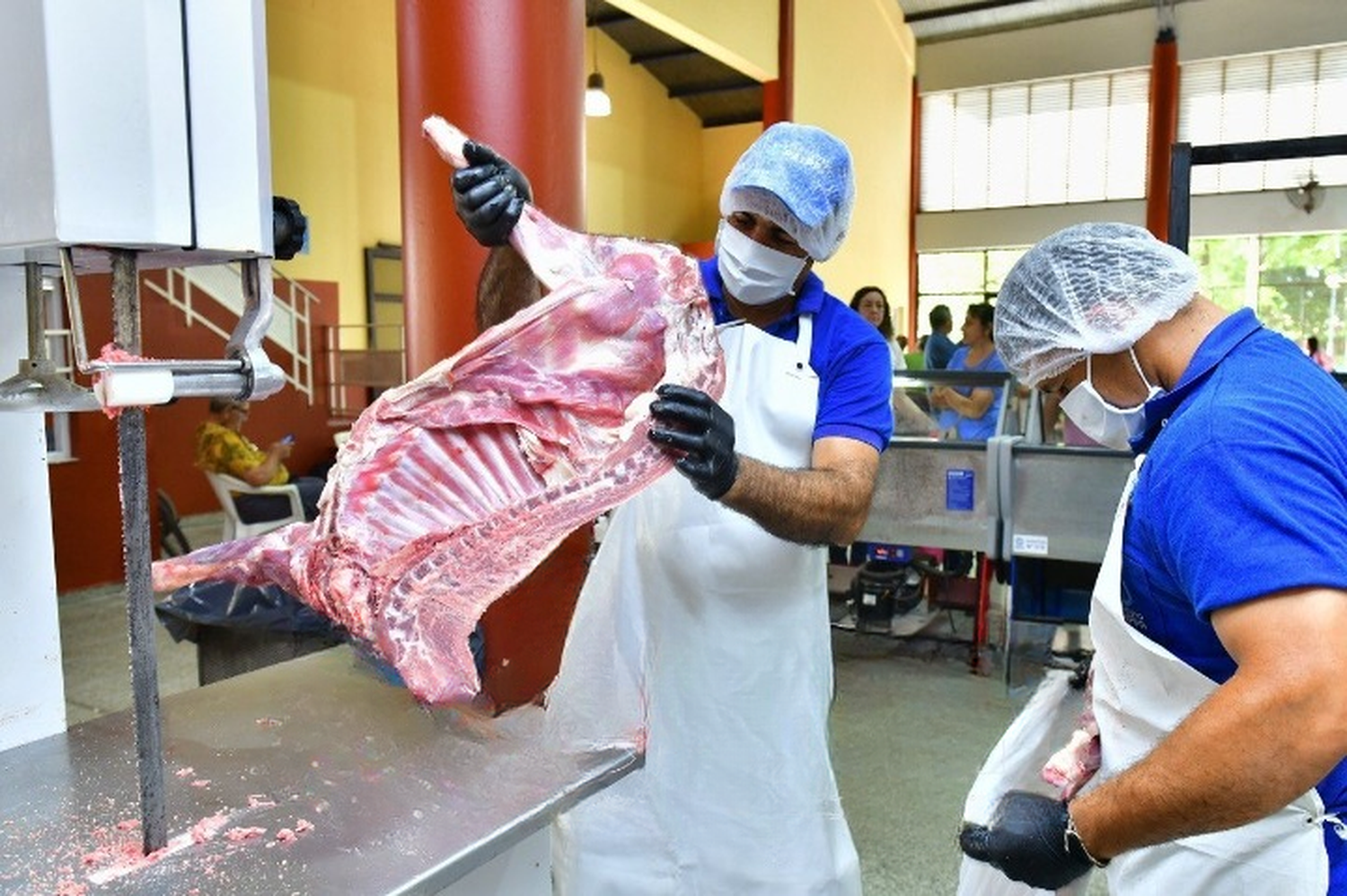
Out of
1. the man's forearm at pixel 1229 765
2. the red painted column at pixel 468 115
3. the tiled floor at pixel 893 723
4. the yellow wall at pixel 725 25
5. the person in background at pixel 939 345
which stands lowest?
the tiled floor at pixel 893 723

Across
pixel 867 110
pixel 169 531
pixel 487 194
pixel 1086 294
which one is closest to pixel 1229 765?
pixel 1086 294

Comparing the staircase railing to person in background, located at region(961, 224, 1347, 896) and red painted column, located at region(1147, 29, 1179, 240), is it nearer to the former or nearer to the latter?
person in background, located at region(961, 224, 1347, 896)

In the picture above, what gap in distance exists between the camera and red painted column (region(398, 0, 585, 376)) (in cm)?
301

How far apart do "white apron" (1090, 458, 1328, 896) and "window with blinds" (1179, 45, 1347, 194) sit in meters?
13.6

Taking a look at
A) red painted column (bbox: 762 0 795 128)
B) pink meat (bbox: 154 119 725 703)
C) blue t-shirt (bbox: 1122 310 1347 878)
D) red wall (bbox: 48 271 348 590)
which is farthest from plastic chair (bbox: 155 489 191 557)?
red painted column (bbox: 762 0 795 128)

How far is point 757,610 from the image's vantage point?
1798mm

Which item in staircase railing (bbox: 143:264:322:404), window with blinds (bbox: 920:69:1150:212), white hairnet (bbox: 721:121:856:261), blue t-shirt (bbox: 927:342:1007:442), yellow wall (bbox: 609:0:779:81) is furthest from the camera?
window with blinds (bbox: 920:69:1150:212)

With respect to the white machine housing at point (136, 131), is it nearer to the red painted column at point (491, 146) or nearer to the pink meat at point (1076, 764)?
the pink meat at point (1076, 764)

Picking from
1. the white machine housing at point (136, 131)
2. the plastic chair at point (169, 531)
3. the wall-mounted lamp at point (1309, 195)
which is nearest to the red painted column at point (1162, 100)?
the wall-mounted lamp at point (1309, 195)

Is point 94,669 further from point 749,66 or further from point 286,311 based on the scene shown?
point 749,66

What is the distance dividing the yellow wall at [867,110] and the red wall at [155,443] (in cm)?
523

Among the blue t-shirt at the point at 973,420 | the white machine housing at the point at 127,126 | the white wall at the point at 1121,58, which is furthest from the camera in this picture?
the white wall at the point at 1121,58

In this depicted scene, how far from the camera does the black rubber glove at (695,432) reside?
1316mm

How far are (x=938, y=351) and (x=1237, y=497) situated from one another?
6.28 m
